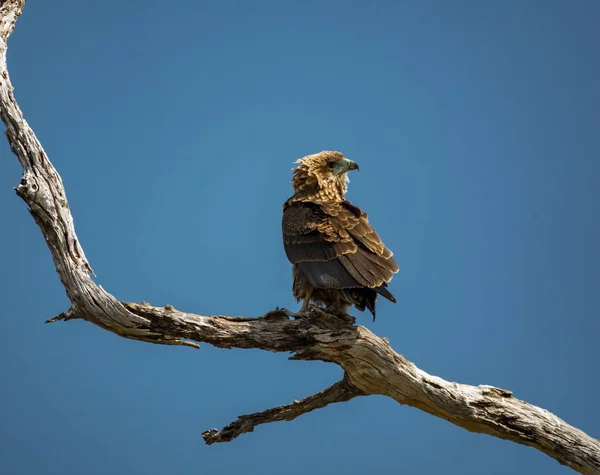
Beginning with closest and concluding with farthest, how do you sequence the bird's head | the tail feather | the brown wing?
the tail feather, the brown wing, the bird's head

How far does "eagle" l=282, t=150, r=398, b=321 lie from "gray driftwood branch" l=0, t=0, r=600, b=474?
0.25 meters

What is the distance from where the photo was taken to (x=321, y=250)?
562cm

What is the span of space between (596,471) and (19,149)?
4.92 meters

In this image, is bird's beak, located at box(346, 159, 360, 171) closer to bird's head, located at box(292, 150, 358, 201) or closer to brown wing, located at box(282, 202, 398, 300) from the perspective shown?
bird's head, located at box(292, 150, 358, 201)

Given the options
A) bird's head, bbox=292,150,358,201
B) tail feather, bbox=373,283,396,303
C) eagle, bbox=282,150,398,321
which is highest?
bird's head, bbox=292,150,358,201

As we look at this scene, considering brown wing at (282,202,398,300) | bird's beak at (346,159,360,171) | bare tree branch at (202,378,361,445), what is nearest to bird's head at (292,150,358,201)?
bird's beak at (346,159,360,171)

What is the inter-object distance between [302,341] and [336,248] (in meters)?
0.77

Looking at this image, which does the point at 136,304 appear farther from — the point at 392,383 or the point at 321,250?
the point at 392,383

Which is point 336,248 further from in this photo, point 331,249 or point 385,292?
point 385,292

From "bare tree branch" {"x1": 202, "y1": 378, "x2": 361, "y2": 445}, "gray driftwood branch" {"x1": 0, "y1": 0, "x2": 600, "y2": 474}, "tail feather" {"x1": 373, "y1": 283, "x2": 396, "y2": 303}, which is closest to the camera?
"gray driftwood branch" {"x1": 0, "y1": 0, "x2": 600, "y2": 474}

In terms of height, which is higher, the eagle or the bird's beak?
the bird's beak

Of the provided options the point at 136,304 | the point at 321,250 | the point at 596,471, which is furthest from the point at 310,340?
the point at 596,471

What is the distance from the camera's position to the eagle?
5.38 meters

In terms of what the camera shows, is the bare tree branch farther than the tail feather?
Yes
